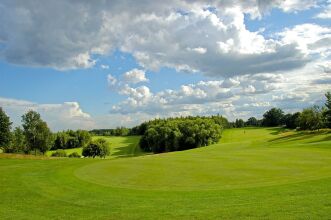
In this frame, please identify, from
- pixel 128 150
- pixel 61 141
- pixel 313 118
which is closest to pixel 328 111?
pixel 313 118

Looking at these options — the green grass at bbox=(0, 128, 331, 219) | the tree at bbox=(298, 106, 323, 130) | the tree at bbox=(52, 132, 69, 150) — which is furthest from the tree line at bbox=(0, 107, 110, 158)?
the tree at bbox=(298, 106, 323, 130)

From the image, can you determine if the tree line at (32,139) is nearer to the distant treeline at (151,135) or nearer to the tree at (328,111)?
the distant treeline at (151,135)

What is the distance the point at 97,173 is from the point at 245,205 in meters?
15.2

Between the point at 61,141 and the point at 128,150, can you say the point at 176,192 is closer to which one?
the point at 128,150

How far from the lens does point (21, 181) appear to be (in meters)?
25.7

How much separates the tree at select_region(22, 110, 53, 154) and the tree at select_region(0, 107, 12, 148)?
14.3 m

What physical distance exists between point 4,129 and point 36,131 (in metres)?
16.5

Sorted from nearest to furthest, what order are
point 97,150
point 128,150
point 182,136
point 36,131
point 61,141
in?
point 36,131, point 182,136, point 97,150, point 128,150, point 61,141

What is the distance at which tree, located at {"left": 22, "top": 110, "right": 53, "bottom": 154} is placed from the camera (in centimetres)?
9550

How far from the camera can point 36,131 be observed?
96.0 meters

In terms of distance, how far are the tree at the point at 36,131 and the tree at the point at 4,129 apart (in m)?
14.3

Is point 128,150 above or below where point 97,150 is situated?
below

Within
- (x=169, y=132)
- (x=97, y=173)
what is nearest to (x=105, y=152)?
(x=169, y=132)

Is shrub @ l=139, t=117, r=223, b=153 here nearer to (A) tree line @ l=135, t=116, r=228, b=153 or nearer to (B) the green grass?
(A) tree line @ l=135, t=116, r=228, b=153
